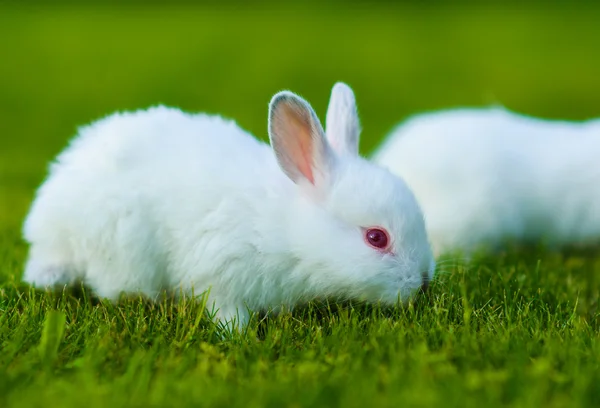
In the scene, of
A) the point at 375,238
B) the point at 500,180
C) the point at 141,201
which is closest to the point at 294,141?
the point at 375,238

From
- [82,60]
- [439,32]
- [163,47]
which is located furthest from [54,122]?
[439,32]

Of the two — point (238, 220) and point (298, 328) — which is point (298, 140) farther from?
point (298, 328)

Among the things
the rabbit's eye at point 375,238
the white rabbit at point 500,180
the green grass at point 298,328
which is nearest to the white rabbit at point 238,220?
the rabbit's eye at point 375,238

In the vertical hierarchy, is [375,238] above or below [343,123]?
below

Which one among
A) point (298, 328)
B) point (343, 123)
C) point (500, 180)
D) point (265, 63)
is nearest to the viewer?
point (298, 328)

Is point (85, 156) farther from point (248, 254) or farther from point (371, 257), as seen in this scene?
point (371, 257)

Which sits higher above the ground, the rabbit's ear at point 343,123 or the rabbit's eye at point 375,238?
the rabbit's ear at point 343,123

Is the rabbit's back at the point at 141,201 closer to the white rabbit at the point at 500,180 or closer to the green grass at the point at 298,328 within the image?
the green grass at the point at 298,328

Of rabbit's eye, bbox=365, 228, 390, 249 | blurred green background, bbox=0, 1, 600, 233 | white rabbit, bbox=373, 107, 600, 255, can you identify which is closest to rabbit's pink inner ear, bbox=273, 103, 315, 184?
rabbit's eye, bbox=365, 228, 390, 249
